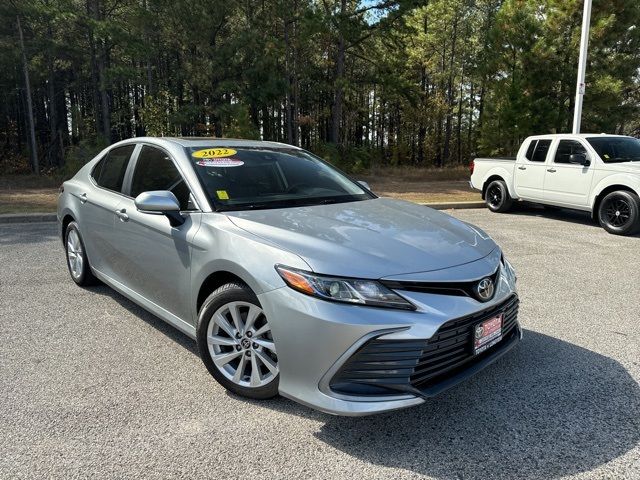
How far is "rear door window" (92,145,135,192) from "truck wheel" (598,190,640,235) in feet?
27.3

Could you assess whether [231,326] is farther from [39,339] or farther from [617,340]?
[617,340]

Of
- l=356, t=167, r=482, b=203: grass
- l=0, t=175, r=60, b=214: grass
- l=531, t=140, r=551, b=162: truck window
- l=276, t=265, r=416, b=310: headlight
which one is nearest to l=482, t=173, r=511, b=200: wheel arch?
l=531, t=140, r=551, b=162: truck window

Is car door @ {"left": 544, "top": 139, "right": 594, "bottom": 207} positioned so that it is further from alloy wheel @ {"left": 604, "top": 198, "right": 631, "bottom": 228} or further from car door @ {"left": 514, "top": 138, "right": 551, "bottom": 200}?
alloy wheel @ {"left": 604, "top": 198, "right": 631, "bottom": 228}

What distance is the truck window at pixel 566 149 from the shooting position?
973 centimetres

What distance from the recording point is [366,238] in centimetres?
289

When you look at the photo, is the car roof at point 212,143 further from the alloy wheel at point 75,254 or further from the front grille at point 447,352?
the front grille at point 447,352

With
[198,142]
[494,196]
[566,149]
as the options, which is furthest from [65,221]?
[494,196]

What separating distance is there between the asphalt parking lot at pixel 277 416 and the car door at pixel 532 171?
6358 mm

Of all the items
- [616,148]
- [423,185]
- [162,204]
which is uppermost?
[616,148]

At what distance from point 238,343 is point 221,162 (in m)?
1.48

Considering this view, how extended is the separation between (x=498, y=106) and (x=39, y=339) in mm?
20930

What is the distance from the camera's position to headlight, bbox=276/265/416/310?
247cm

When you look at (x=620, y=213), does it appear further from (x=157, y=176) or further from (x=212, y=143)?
(x=157, y=176)

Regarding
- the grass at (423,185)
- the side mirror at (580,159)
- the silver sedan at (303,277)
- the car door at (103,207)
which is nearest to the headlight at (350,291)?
the silver sedan at (303,277)
